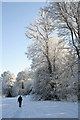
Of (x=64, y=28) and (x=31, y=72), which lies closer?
(x=64, y=28)

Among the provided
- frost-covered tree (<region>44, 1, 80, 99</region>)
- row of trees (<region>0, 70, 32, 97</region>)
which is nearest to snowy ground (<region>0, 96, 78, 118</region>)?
frost-covered tree (<region>44, 1, 80, 99</region>)

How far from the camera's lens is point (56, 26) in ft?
43.2

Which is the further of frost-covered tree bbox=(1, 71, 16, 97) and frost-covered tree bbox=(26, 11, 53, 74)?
frost-covered tree bbox=(1, 71, 16, 97)

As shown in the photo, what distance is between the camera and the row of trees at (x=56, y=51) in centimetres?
1259

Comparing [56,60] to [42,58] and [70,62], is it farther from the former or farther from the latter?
[70,62]

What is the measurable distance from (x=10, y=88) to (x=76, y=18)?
38.4 metres

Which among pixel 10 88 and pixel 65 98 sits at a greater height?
pixel 65 98

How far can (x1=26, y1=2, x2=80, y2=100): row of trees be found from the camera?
12586mm

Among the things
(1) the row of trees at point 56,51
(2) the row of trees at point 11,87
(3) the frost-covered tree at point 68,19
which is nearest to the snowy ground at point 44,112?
(1) the row of trees at point 56,51

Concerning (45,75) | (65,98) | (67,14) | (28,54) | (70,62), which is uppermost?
(67,14)

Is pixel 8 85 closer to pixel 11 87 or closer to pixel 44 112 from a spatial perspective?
Result: pixel 11 87

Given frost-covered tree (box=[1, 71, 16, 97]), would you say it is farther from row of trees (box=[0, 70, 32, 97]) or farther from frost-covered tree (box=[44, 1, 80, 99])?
frost-covered tree (box=[44, 1, 80, 99])

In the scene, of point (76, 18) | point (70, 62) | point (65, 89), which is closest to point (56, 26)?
point (76, 18)

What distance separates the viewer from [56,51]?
20.4m
